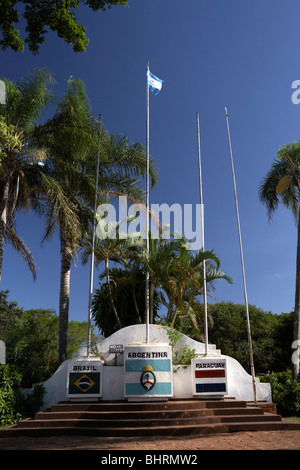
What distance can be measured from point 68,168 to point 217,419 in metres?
9.60

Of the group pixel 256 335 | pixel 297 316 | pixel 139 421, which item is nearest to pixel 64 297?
pixel 139 421

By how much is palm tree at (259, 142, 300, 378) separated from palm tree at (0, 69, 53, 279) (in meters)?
9.90

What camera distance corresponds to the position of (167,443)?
23.7 feet

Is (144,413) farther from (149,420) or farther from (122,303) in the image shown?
(122,303)

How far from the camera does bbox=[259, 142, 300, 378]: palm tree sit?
53.6ft

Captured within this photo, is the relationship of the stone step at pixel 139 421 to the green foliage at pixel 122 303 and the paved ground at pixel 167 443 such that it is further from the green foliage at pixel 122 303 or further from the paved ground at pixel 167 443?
the green foliage at pixel 122 303

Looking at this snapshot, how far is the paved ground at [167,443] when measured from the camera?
6826 millimetres

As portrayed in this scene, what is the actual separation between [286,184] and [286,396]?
27.4 feet

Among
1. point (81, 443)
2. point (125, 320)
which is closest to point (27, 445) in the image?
point (81, 443)

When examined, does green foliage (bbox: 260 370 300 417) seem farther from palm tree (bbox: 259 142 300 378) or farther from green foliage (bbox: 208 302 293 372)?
green foliage (bbox: 208 302 293 372)

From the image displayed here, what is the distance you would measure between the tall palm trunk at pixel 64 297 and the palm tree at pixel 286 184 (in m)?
8.93

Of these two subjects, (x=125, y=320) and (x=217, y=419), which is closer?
(x=217, y=419)
